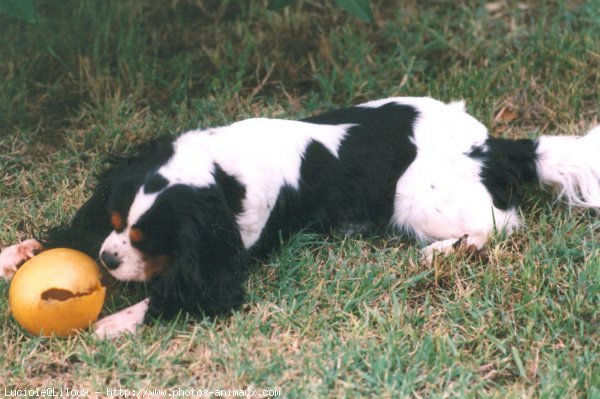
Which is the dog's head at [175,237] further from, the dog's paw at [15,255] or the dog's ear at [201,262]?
the dog's paw at [15,255]

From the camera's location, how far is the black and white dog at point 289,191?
3385 millimetres

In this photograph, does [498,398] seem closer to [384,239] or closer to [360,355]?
[360,355]

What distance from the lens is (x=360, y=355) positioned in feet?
10.5

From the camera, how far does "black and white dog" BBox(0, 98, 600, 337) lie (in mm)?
3385

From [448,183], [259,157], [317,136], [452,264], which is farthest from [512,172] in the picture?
[259,157]

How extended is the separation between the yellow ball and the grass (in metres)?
0.09

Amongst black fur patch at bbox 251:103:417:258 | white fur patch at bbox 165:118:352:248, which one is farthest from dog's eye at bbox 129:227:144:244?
black fur patch at bbox 251:103:417:258

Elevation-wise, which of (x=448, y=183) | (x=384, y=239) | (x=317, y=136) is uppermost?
(x=317, y=136)

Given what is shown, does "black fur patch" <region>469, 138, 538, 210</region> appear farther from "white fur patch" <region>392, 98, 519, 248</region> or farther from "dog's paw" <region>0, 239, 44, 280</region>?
"dog's paw" <region>0, 239, 44, 280</region>

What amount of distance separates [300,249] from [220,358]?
0.83 m

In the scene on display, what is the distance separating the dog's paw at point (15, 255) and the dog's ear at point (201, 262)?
62 cm

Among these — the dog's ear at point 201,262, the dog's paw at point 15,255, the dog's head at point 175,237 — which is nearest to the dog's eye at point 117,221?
the dog's head at point 175,237

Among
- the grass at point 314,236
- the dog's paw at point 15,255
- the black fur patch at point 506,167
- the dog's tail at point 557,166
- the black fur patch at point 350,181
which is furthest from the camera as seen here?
the dog's tail at point 557,166

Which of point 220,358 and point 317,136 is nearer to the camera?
point 220,358
